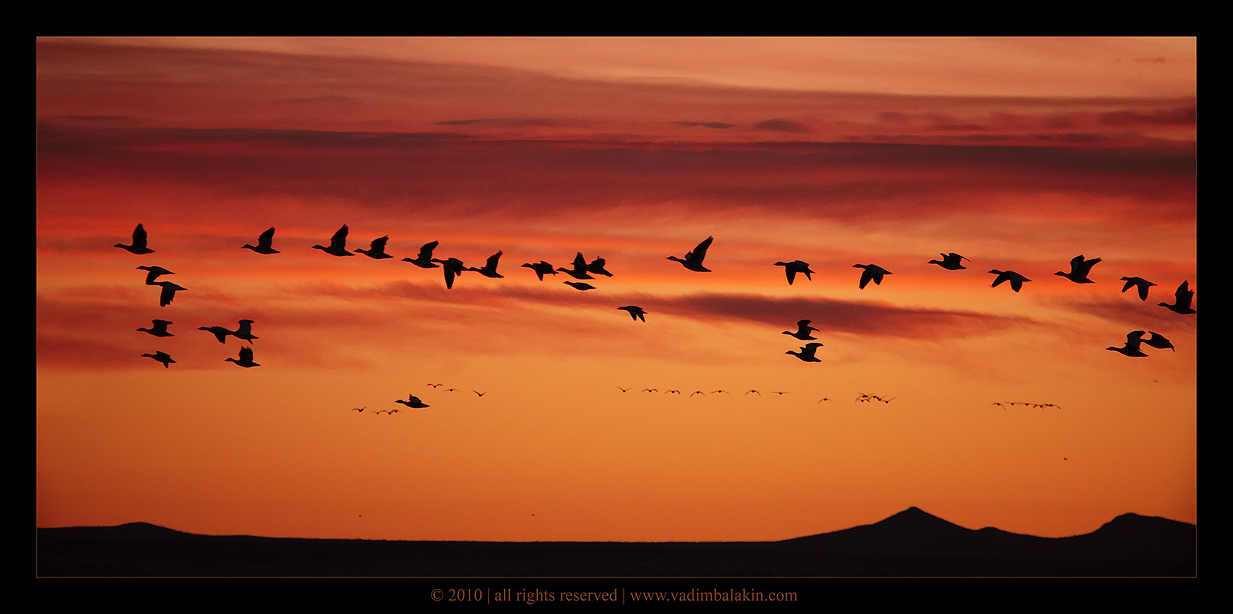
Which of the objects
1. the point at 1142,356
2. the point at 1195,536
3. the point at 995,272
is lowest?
the point at 1195,536

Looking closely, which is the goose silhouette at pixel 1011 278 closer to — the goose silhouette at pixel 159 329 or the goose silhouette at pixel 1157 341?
the goose silhouette at pixel 1157 341

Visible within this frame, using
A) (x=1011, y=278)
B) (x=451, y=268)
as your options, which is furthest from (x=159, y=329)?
(x=1011, y=278)

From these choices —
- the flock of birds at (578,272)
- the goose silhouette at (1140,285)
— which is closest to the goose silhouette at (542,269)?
the flock of birds at (578,272)

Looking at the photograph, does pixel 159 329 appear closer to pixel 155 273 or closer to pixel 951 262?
pixel 155 273

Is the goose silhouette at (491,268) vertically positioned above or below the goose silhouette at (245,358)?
above

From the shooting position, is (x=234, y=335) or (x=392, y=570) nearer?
(x=234, y=335)

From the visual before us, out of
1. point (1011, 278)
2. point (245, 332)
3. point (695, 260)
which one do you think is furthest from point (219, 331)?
point (1011, 278)

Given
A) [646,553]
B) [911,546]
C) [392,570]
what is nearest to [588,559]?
[646,553]

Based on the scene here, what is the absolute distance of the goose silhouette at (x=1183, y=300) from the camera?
117ft

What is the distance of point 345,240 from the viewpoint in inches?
1455

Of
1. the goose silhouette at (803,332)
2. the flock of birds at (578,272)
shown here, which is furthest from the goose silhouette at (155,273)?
the goose silhouette at (803,332)

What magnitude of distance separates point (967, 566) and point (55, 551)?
4213 inches

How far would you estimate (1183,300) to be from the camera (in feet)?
118

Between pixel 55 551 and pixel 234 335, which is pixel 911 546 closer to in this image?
pixel 55 551
